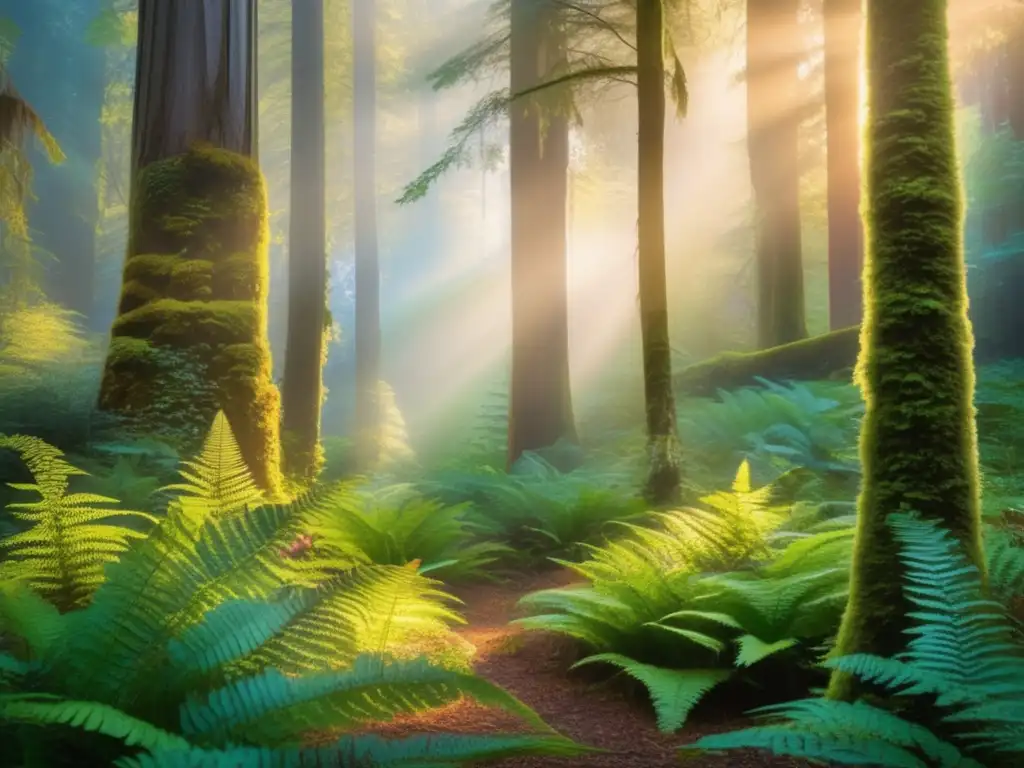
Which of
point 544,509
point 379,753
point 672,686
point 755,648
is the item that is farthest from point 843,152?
point 379,753

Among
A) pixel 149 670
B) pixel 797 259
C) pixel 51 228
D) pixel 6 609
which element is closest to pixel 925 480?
pixel 149 670

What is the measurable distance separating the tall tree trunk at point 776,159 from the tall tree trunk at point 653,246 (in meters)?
7.21

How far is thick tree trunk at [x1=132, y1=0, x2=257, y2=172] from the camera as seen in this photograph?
5.54m

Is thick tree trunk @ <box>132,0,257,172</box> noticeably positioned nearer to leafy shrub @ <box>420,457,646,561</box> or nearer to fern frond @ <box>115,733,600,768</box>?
leafy shrub @ <box>420,457,646,561</box>

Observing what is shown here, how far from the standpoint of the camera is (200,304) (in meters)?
5.36

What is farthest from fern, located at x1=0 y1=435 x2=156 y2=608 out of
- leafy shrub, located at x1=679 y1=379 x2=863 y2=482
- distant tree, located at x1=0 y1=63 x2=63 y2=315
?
leafy shrub, located at x1=679 y1=379 x2=863 y2=482

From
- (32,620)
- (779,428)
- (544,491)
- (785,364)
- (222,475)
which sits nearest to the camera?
(32,620)

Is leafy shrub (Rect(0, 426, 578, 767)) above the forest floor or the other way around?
above

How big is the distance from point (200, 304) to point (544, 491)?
358 centimetres

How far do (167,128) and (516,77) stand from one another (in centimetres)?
607

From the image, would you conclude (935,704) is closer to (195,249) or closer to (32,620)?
(32,620)

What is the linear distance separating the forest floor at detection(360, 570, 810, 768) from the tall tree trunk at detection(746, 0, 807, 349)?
9598 millimetres

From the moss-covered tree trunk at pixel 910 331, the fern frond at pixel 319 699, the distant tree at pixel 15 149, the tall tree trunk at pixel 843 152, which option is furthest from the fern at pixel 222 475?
the tall tree trunk at pixel 843 152

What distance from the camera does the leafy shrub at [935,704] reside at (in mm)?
1827
